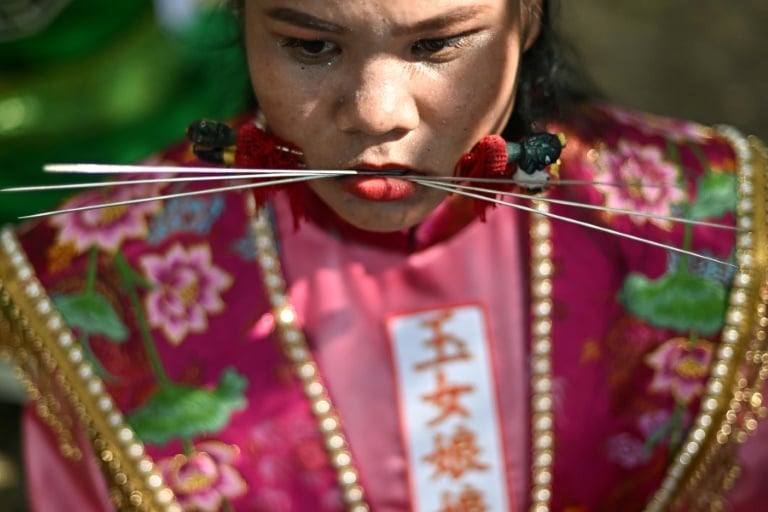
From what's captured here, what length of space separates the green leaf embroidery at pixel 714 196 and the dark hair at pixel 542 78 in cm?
20

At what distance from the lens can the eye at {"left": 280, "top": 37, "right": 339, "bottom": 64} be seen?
3.18ft

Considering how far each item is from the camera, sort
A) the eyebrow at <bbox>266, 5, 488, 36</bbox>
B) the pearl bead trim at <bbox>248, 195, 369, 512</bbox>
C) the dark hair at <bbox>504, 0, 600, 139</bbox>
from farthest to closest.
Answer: the pearl bead trim at <bbox>248, 195, 369, 512</bbox> < the dark hair at <bbox>504, 0, 600, 139</bbox> < the eyebrow at <bbox>266, 5, 488, 36</bbox>

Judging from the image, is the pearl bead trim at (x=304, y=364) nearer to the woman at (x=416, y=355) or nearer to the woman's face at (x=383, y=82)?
the woman at (x=416, y=355)

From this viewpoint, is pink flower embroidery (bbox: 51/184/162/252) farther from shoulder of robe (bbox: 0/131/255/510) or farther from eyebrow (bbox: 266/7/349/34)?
eyebrow (bbox: 266/7/349/34)

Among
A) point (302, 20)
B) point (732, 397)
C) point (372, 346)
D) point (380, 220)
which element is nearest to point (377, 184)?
point (380, 220)

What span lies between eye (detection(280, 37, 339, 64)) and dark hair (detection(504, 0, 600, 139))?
0.73 feet

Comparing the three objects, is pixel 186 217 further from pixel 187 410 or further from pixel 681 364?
pixel 681 364

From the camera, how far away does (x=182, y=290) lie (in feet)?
4.14

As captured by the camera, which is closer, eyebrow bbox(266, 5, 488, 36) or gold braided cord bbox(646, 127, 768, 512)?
eyebrow bbox(266, 5, 488, 36)

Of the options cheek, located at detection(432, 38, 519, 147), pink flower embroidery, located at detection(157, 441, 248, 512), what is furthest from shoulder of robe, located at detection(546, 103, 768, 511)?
pink flower embroidery, located at detection(157, 441, 248, 512)

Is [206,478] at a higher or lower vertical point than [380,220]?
lower

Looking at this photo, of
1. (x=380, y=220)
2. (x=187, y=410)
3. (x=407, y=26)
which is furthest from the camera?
(x=187, y=410)

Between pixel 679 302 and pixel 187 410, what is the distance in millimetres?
551

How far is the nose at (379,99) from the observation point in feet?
3.09
